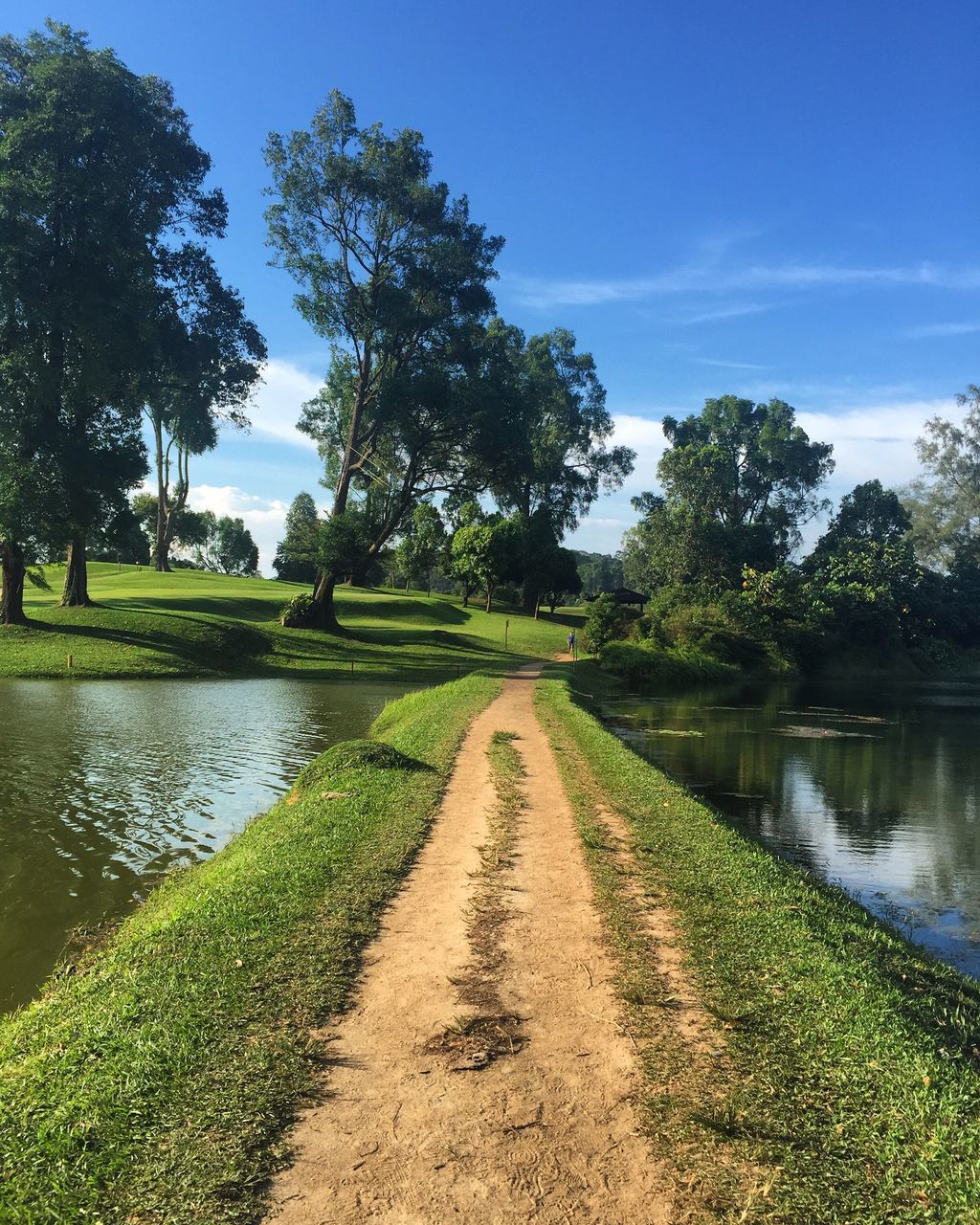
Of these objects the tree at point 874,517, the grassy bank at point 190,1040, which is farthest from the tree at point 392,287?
the tree at point 874,517

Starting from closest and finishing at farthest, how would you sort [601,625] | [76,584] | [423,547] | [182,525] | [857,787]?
[857,787], [76,584], [601,625], [423,547], [182,525]

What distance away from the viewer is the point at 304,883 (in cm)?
729

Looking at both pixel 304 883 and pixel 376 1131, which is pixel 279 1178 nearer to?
pixel 376 1131

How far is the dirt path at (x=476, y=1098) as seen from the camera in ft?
11.1

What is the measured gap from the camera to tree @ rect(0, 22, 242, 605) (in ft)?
92.5

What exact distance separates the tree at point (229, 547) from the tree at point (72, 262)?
252 feet

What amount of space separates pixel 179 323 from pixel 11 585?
1343cm

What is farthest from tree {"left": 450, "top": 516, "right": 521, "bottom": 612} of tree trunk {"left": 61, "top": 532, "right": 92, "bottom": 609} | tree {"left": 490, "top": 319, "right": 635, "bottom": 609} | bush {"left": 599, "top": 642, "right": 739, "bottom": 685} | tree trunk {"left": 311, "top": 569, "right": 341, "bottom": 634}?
tree trunk {"left": 61, "top": 532, "right": 92, "bottom": 609}

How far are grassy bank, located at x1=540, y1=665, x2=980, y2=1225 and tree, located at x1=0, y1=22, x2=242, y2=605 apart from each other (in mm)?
27933

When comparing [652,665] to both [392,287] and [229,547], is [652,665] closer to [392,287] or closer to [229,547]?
[392,287]

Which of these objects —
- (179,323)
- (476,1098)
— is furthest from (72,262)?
(476,1098)

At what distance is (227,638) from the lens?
3356 cm

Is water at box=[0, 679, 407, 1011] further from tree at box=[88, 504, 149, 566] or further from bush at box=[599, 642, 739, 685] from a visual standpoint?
bush at box=[599, 642, 739, 685]

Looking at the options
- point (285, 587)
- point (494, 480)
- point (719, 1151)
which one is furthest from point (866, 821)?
point (285, 587)
